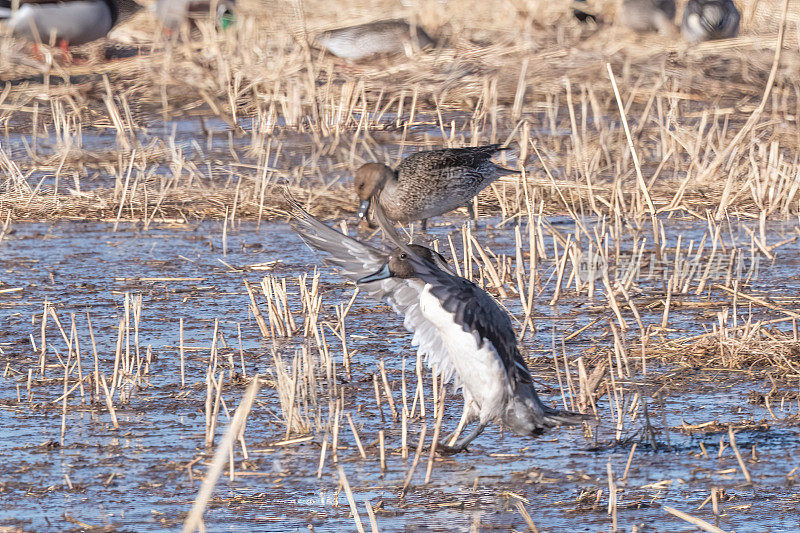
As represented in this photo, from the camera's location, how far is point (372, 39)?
15.2m

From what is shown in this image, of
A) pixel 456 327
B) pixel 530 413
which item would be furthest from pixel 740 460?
pixel 456 327

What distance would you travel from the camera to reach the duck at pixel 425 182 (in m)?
7.78

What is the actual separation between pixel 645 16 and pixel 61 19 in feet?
24.1

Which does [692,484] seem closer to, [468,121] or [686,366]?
[686,366]

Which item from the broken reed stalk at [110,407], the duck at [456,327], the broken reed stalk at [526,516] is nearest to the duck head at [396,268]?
the duck at [456,327]

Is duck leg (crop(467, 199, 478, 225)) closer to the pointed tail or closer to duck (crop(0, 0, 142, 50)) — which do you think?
the pointed tail

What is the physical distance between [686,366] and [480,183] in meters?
2.46

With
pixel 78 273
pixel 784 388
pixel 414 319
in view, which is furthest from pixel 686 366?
pixel 78 273

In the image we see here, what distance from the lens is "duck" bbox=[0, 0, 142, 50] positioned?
15203mm

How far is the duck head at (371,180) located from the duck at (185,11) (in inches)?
365

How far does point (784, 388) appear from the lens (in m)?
5.48

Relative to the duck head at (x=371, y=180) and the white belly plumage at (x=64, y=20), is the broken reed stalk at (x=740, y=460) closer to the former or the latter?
the duck head at (x=371, y=180)

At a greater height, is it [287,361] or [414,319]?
[414,319]

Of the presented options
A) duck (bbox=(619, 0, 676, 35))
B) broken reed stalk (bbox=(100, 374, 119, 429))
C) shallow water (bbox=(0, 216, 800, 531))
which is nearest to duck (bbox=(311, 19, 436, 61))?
duck (bbox=(619, 0, 676, 35))
